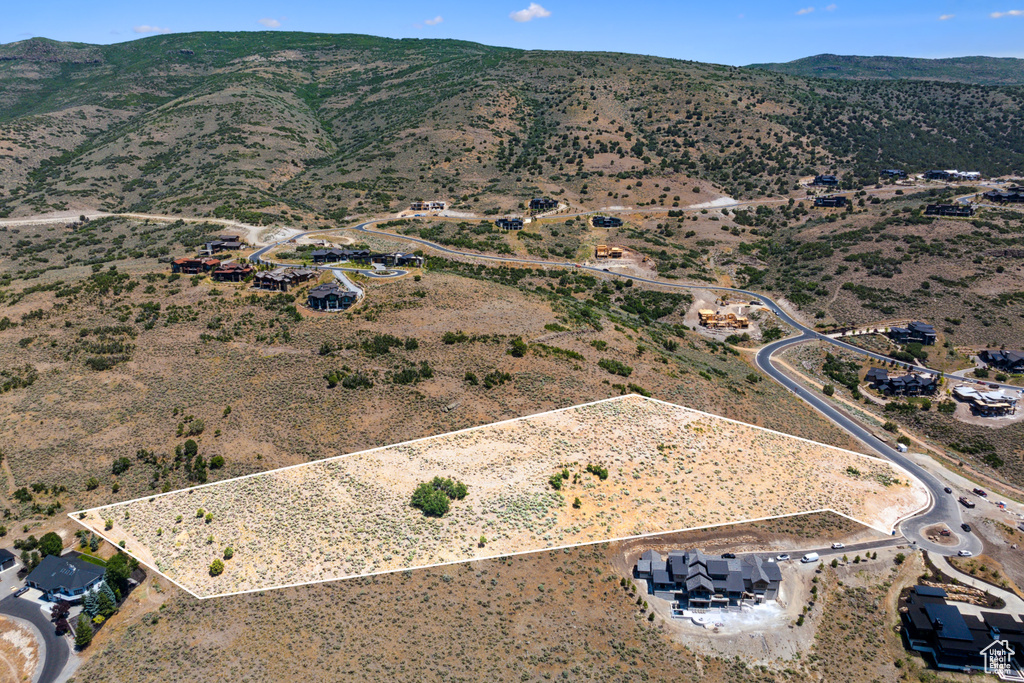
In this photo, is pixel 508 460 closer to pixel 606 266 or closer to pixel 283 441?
pixel 283 441

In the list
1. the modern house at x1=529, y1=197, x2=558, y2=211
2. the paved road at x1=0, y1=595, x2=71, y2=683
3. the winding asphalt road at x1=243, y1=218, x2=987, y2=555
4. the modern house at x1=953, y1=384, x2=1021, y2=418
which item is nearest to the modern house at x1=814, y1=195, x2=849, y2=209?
the winding asphalt road at x1=243, y1=218, x2=987, y2=555

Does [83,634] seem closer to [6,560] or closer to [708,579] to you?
[6,560]

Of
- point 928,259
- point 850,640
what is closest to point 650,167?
point 928,259

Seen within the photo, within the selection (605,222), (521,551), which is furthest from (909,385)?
(605,222)

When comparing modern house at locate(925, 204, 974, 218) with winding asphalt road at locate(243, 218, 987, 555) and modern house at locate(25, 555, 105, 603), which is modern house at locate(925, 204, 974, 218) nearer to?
winding asphalt road at locate(243, 218, 987, 555)

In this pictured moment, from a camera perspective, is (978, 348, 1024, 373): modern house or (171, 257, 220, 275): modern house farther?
(171, 257, 220, 275): modern house

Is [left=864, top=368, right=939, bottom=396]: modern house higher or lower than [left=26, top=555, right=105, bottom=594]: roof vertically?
higher

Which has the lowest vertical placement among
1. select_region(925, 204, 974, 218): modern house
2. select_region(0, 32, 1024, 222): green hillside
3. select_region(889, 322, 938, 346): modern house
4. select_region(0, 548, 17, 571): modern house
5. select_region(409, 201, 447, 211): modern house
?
select_region(0, 548, 17, 571): modern house
